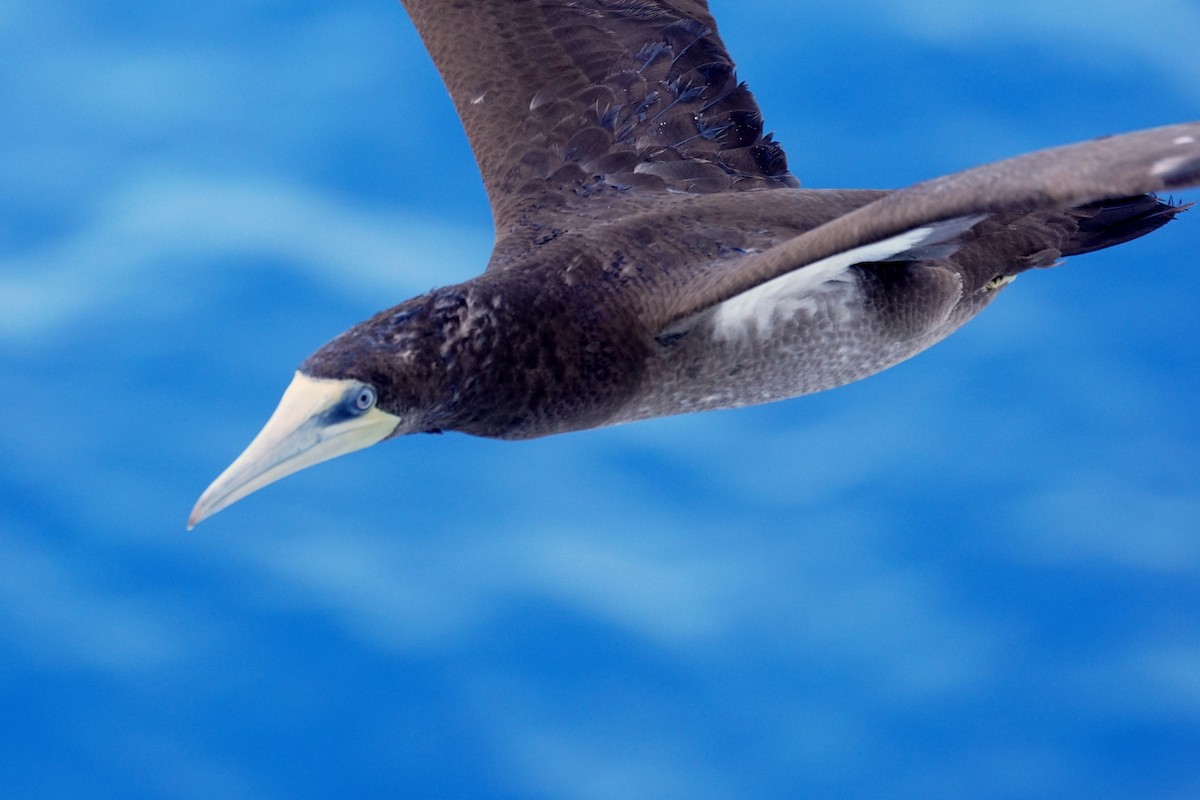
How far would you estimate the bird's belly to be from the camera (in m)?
4.76

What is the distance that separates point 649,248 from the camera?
4930mm

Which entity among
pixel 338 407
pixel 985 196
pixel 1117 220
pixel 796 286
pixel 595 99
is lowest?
pixel 338 407

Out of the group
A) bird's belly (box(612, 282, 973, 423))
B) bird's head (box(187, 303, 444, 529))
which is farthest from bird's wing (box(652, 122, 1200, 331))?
bird's head (box(187, 303, 444, 529))

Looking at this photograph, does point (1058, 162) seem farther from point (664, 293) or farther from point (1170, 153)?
point (664, 293)

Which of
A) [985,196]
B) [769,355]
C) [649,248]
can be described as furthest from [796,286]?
[985,196]

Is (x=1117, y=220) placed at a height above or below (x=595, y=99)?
below

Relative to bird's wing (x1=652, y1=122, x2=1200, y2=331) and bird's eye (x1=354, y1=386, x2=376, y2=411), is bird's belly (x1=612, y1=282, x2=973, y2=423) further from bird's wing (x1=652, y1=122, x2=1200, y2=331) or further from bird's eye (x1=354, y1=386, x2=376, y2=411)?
bird's eye (x1=354, y1=386, x2=376, y2=411)

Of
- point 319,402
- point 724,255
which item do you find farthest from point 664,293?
point 319,402

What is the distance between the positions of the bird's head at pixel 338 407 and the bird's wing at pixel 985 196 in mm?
810

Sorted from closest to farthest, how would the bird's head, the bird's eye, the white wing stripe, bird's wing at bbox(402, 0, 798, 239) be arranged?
1. the bird's head
2. the bird's eye
3. the white wing stripe
4. bird's wing at bbox(402, 0, 798, 239)

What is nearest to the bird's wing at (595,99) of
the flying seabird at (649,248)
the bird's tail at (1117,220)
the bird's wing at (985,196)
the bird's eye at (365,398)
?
the flying seabird at (649,248)

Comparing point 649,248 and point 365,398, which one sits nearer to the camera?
point 365,398

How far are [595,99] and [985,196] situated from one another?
2207 millimetres

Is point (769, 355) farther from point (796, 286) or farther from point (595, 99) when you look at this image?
point (595, 99)
